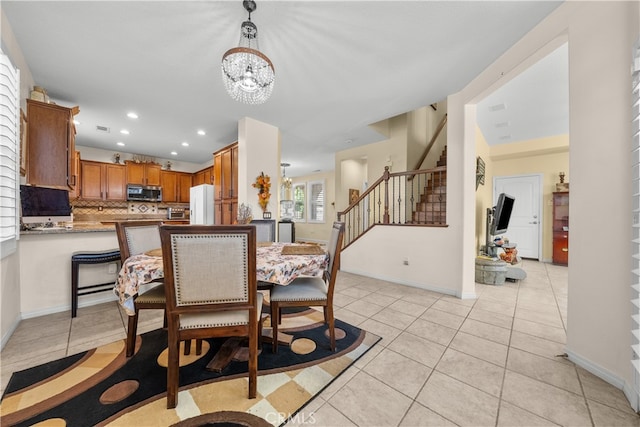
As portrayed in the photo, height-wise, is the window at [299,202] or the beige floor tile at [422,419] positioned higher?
the window at [299,202]

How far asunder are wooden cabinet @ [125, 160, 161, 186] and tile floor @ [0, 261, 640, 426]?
13.3 feet

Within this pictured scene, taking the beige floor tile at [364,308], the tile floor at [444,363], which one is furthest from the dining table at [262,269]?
the beige floor tile at [364,308]

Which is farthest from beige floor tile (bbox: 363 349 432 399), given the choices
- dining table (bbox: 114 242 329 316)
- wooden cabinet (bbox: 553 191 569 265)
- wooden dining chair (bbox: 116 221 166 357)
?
wooden cabinet (bbox: 553 191 569 265)

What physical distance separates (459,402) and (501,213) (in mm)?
3309

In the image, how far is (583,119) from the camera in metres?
1.59

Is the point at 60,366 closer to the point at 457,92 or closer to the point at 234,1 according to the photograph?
the point at 234,1

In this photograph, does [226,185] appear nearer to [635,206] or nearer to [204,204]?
[204,204]

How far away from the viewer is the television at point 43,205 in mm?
2215

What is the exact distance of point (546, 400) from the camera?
4.34ft

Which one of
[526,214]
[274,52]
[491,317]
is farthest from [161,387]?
[526,214]

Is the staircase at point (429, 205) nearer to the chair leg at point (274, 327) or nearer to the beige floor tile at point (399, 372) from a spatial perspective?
the beige floor tile at point (399, 372)

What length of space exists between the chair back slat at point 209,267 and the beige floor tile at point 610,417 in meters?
1.97

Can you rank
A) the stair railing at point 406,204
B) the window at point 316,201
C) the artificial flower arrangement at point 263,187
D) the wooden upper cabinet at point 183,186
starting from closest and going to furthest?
the artificial flower arrangement at point 263,187, the stair railing at point 406,204, the wooden upper cabinet at point 183,186, the window at point 316,201

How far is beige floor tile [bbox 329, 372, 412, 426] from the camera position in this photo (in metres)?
1.20
